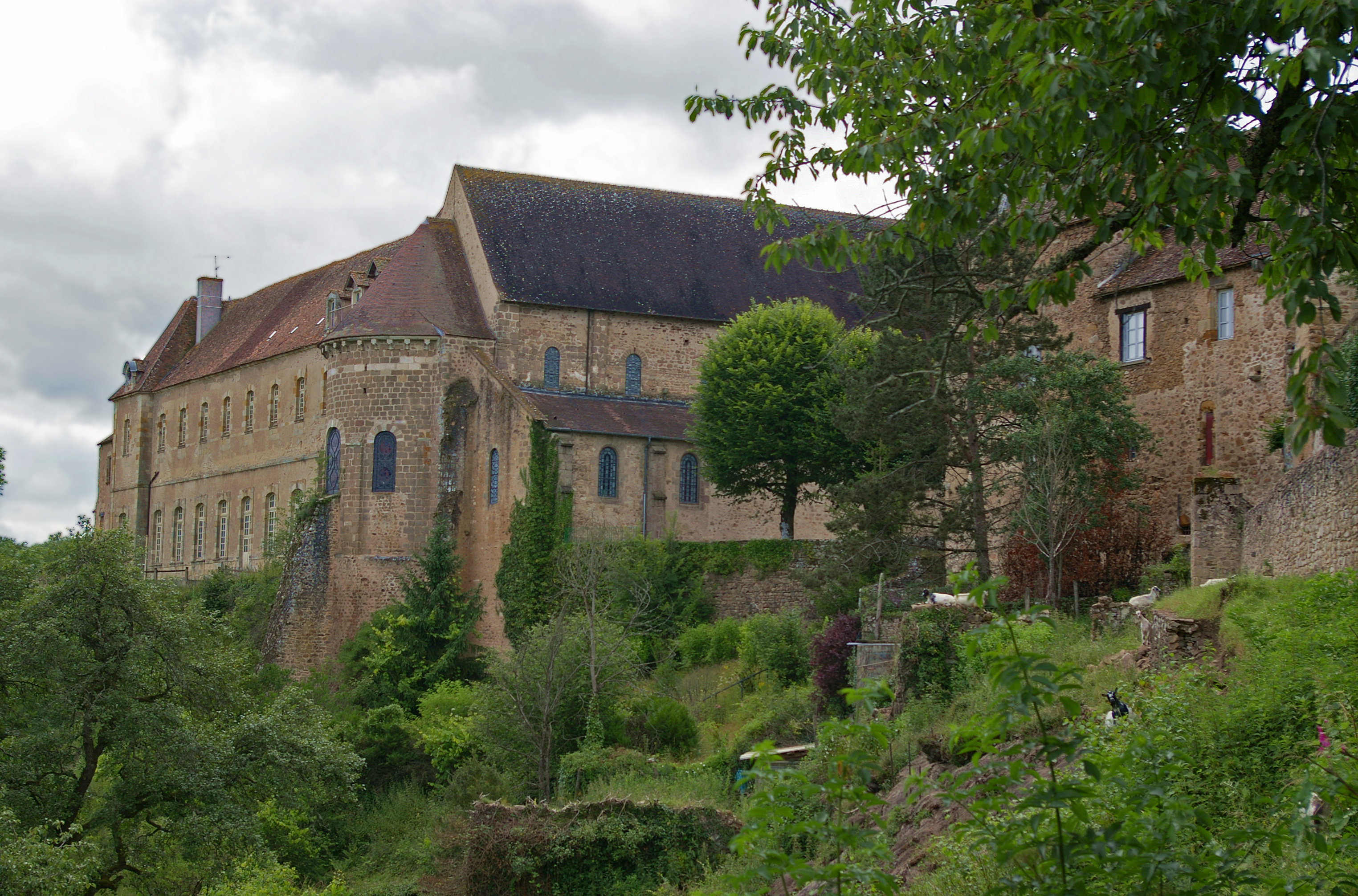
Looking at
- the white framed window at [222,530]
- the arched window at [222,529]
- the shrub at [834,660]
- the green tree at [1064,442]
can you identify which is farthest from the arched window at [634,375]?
the shrub at [834,660]

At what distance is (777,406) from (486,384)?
862cm

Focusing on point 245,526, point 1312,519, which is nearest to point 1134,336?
point 1312,519

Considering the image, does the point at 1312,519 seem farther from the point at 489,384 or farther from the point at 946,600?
the point at 489,384

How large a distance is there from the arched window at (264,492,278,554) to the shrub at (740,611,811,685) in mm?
21366

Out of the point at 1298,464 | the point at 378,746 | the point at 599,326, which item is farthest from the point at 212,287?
the point at 1298,464

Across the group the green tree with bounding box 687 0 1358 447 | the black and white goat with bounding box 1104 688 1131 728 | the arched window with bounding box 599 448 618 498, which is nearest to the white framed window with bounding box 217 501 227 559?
the arched window with bounding box 599 448 618 498

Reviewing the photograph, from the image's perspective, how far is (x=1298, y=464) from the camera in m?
18.2

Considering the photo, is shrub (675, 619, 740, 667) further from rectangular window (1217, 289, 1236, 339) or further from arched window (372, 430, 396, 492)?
rectangular window (1217, 289, 1236, 339)

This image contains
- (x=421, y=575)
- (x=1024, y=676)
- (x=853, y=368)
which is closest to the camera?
(x=1024, y=676)

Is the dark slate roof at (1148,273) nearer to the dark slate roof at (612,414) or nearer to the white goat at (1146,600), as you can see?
the white goat at (1146,600)

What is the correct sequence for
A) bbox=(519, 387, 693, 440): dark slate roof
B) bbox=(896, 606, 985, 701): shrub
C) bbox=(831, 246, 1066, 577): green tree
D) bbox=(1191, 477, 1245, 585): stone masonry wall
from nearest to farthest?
1. bbox=(1191, 477, 1245, 585): stone masonry wall
2. bbox=(896, 606, 985, 701): shrub
3. bbox=(831, 246, 1066, 577): green tree
4. bbox=(519, 387, 693, 440): dark slate roof

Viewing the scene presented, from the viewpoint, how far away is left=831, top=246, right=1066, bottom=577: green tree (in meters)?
26.7

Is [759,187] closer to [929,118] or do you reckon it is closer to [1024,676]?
[929,118]

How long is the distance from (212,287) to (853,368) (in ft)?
121
